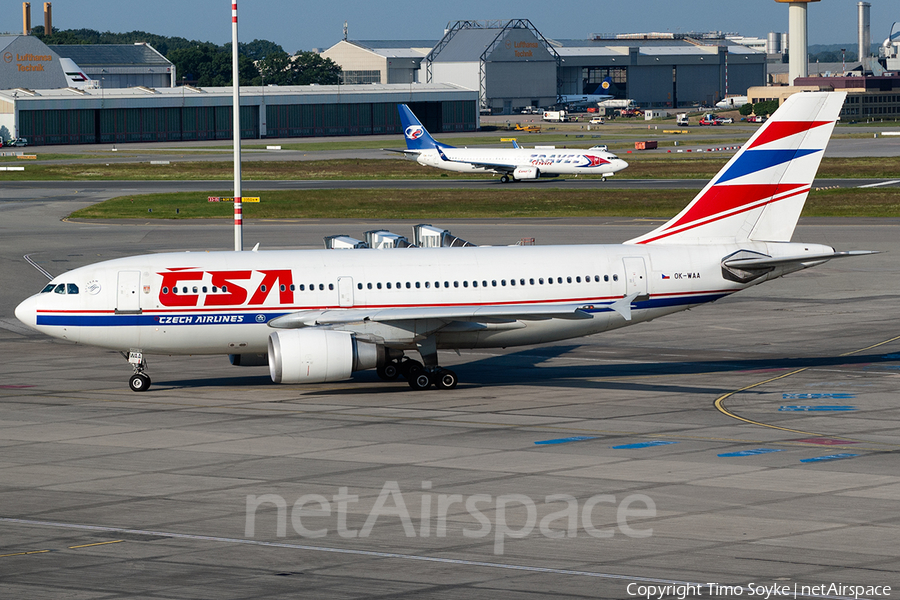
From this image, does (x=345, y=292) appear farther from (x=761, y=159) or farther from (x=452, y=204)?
(x=452, y=204)

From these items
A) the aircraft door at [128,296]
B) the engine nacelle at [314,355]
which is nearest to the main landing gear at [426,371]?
the engine nacelle at [314,355]

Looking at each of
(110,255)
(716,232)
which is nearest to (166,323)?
(716,232)

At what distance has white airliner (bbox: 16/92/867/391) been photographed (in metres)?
35.7

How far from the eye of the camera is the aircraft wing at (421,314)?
114 ft

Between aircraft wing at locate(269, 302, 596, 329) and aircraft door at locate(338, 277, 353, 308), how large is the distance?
0.69 feet

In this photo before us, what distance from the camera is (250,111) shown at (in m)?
199

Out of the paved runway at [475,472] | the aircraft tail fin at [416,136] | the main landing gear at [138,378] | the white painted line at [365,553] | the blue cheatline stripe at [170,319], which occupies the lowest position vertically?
→ the white painted line at [365,553]

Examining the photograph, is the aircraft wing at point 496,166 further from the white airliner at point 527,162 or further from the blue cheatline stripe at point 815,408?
the blue cheatline stripe at point 815,408

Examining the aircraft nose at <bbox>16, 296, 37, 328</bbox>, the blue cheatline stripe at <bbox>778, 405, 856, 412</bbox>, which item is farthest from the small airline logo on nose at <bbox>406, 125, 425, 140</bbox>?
the blue cheatline stripe at <bbox>778, 405, 856, 412</bbox>

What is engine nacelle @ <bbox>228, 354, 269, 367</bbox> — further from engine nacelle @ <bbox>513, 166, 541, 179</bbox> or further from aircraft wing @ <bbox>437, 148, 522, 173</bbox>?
aircraft wing @ <bbox>437, 148, 522, 173</bbox>

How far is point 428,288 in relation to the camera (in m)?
37.0

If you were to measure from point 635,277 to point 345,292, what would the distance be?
31.5ft

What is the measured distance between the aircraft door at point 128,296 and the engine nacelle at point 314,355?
15.5 feet

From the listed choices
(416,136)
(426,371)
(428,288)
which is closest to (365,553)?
(426,371)
